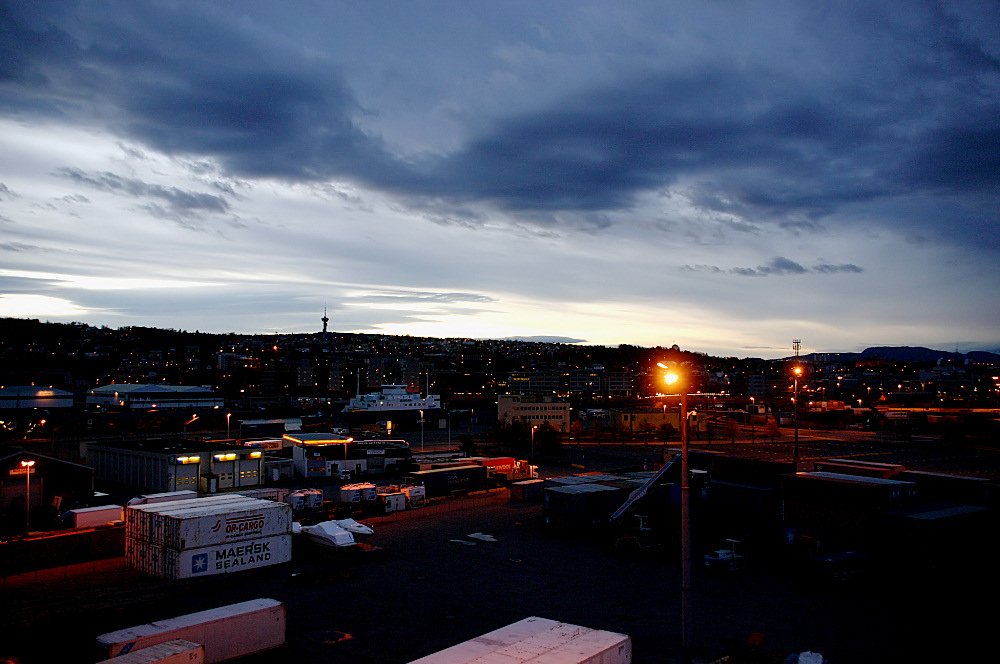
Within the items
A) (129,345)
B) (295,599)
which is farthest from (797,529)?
(129,345)

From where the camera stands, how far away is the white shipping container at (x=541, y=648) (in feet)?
33.0

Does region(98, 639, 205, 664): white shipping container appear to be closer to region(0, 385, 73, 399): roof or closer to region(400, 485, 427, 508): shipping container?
region(400, 485, 427, 508): shipping container

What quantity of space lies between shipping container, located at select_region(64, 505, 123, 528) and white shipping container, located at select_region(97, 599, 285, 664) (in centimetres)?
1366

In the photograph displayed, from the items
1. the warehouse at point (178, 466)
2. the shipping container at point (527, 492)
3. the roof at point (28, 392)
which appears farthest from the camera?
the roof at point (28, 392)

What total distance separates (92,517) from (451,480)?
640 inches

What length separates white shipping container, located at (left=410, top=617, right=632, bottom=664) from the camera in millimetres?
10070

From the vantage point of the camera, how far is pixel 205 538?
18375mm

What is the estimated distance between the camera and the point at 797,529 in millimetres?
22406

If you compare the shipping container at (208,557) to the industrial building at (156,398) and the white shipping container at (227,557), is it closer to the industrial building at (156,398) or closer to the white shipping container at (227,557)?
the white shipping container at (227,557)

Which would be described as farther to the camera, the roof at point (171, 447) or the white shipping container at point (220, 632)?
the roof at point (171, 447)

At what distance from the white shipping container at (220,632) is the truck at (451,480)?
18.7 metres

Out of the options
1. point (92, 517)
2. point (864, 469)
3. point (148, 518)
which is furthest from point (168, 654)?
point (864, 469)

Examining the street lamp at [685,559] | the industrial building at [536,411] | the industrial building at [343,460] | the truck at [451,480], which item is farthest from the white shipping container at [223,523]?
the industrial building at [536,411]

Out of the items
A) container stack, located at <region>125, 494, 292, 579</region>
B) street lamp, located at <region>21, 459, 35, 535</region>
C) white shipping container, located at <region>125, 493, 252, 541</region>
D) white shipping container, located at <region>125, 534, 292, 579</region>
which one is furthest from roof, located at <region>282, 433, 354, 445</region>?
white shipping container, located at <region>125, 534, 292, 579</region>
